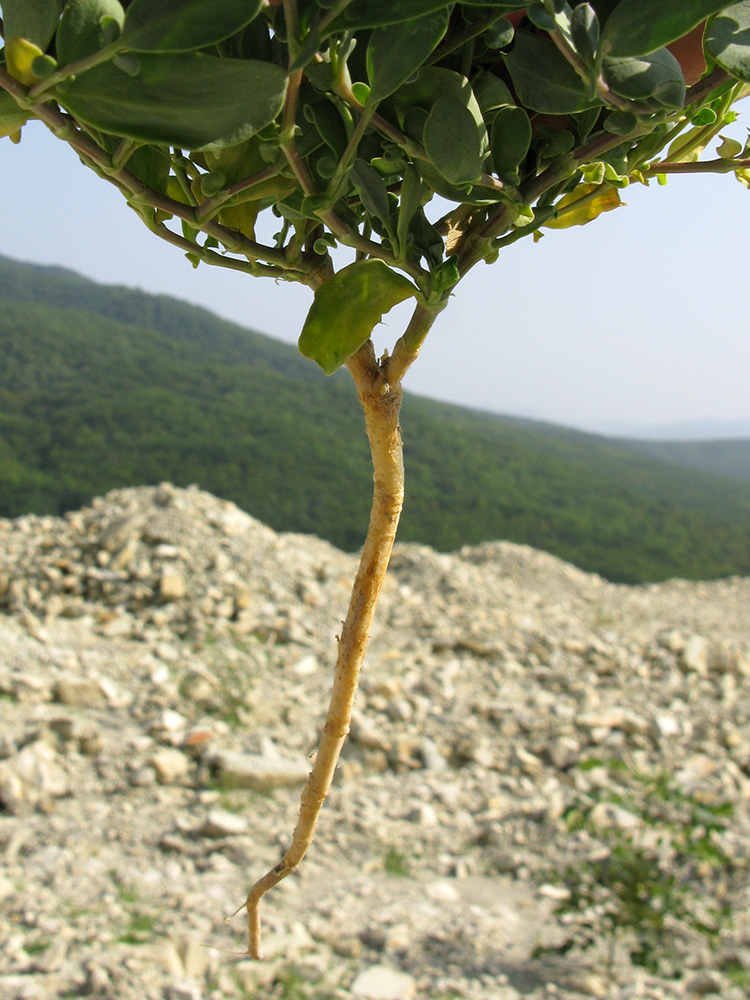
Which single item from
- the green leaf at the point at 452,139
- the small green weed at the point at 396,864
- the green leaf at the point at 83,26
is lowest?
the small green weed at the point at 396,864

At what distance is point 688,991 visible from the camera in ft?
5.42

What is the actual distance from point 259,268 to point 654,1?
36 centimetres

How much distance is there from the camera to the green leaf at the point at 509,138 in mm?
563

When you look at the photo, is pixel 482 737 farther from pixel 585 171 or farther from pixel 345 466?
pixel 345 466

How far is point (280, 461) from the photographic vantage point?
10250 millimetres

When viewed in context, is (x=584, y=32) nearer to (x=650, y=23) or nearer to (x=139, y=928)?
(x=650, y=23)

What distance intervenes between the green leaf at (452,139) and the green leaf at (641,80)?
9 cm

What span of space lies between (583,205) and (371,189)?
235mm

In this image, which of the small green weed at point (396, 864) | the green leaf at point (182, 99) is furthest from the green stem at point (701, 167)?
the small green weed at point (396, 864)

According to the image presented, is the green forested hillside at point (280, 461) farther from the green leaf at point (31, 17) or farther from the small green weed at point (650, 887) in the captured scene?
the green leaf at point (31, 17)

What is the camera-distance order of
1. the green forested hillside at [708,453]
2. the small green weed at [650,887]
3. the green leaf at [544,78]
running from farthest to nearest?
the green forested hillside at [708,453], the small green weed at [650,887], the green leaf at [544,78]

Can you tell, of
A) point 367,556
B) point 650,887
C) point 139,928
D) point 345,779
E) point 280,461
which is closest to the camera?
point 367,556

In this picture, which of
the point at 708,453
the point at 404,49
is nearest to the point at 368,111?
the point at 404,49

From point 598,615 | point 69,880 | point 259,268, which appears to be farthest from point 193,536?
point 259,268
